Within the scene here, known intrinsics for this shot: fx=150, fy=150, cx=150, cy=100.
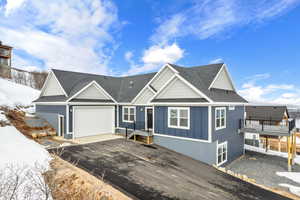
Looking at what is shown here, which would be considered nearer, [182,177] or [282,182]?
[182,177]

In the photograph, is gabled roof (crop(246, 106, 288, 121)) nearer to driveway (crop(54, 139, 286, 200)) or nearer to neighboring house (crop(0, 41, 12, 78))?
driveway (crop(54, 139, 286, 200))

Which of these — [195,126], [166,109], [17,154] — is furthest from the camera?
[166,109]

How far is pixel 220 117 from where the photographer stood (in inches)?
424

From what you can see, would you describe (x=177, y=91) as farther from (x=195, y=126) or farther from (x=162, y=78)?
(x=162, y=78)

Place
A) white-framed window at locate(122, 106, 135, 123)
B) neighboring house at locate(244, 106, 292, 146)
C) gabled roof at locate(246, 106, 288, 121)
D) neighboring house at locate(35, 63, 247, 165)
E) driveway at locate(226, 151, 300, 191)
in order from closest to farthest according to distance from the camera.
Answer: driveway at locate(226, 151, 300, 191) < neighboring house at locate(35, 63, 247, 165) < white-framed window at locate(122, 106, 135, 123) < neighboring house at locate(244, 106, 292, 146) < gabled roof at locate(246, 106, 288, 121)

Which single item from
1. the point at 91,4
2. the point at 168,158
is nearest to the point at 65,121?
the point at 168,158

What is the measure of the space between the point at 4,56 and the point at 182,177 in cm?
3599

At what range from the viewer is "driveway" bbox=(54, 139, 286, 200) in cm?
592

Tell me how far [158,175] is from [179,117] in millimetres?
4680

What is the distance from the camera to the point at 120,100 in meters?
16.1

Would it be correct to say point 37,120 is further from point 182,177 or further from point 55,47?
point 182,177

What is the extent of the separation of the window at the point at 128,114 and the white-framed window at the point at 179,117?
493 centimetres

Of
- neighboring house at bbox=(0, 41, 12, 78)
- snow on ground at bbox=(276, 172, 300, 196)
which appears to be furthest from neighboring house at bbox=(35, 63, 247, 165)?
neighboring house at bbox=(0, 41, 12, 78)

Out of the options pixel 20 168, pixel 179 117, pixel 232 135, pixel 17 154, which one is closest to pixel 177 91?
pixel 179 117
